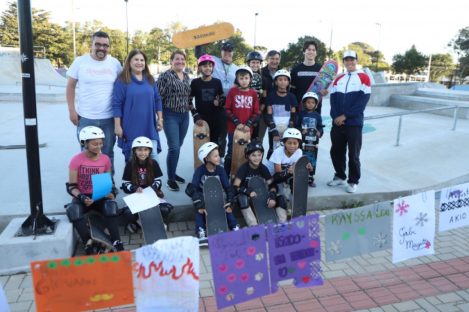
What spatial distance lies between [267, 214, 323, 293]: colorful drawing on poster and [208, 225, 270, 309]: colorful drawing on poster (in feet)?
0.23

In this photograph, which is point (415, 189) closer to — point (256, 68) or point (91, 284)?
point (256, 68)

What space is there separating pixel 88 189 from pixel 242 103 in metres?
2.36

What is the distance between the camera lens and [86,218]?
4203 mm

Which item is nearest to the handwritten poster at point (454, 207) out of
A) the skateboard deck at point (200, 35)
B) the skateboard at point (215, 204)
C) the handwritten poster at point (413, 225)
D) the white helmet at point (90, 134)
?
the handwritten poster at point (413, 225)

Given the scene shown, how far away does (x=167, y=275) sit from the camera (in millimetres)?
2424

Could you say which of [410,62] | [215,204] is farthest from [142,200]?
[410,62]

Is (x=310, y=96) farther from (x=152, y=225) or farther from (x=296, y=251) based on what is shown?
(x=296, y=251)

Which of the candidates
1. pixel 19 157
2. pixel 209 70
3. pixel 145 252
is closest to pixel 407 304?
pixel 145 252

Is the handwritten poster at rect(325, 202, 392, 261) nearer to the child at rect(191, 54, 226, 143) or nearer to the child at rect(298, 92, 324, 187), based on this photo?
the child at rect(298, 92, 324, 187)

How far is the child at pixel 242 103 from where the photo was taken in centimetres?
534

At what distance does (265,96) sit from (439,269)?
3.22 metres

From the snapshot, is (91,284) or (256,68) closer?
(91,284)

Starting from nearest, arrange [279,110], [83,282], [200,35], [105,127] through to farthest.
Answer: [83,282]
[105,127]
[279,110]
[200,35]

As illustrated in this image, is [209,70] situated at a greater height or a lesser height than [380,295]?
greater
